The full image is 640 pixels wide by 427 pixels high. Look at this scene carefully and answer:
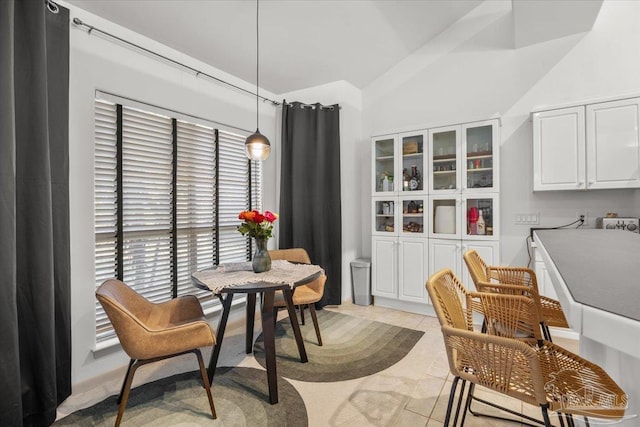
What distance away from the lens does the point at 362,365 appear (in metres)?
2.46

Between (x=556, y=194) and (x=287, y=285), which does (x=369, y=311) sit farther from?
(x=556, y=194)

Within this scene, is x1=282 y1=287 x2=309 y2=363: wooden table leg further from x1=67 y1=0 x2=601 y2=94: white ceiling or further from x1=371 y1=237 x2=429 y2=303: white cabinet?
x1=67 y1=0 x2=601 y2=94: white ceiling

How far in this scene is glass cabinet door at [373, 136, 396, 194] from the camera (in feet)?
12.6

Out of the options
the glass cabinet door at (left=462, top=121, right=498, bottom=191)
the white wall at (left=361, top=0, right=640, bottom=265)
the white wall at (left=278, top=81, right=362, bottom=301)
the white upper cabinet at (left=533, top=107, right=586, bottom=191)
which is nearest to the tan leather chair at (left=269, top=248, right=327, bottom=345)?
the white wall at (left=278, top=81, right=362, bottom=301)

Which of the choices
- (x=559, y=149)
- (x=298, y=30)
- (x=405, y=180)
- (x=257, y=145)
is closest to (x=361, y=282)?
(x=405, y=180)

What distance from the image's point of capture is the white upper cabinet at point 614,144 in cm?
262

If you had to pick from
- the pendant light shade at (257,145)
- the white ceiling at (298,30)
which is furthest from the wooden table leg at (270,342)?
the white ceiling at (298,30)

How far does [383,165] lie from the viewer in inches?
155

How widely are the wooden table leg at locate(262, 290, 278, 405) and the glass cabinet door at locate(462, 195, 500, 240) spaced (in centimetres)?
223

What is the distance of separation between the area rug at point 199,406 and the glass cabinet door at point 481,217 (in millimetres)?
2370

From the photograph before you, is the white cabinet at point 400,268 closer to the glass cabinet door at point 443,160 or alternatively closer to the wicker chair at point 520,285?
the glass cabinet door at point 443,160

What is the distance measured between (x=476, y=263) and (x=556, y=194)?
178 cm

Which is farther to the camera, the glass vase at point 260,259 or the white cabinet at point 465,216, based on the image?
the white cabinet at point 465,216

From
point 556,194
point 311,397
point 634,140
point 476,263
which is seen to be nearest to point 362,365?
point 311,397
